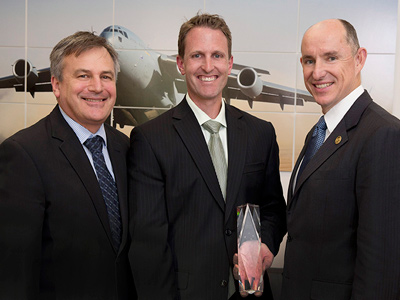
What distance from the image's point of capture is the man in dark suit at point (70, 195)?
1.46 meters

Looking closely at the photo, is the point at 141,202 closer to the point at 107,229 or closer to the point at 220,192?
the point at 107,229

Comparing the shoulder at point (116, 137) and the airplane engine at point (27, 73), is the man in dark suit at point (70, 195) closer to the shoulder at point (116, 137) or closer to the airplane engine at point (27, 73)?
the shoulder at point (116, 137)

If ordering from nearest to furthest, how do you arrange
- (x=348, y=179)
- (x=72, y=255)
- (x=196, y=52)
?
(x=348, y=179) → (x=72, y=255) → (x=196, y=52)

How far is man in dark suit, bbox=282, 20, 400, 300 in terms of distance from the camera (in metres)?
1.30

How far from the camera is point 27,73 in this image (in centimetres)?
414

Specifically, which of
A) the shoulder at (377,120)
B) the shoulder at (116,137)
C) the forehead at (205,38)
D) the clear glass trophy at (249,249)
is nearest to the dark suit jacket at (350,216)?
the shoulder at (377,120)

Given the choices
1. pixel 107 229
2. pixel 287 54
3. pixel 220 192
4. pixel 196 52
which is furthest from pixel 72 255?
pixel 287 54

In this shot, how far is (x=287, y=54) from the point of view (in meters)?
3.90

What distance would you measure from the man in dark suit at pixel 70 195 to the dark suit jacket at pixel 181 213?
0.33 feet

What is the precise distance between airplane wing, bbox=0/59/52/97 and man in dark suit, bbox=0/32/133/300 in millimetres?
2569

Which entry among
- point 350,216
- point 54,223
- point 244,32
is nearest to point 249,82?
point 244,32

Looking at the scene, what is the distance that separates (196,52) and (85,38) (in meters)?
0.49

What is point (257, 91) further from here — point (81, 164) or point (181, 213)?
point (81, 164)

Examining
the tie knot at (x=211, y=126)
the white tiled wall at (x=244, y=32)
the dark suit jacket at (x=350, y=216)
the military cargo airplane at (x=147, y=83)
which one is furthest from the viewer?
the military cargo airplane at (x=147, y=83)
